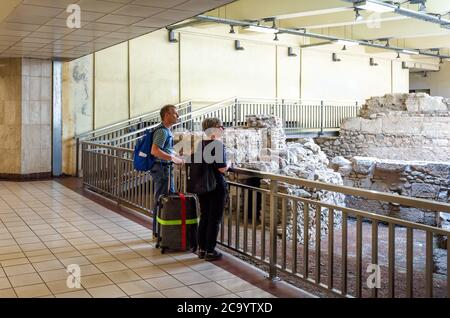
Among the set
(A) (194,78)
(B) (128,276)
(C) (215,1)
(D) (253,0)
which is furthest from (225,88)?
(B) (128,276)

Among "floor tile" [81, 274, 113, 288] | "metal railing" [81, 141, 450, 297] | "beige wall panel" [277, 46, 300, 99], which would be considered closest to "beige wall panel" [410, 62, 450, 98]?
"beige wall panel" [277, 46, 300, 99]

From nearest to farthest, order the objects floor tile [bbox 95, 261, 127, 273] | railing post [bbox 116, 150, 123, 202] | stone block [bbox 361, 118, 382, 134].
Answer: floor tile [bbox 95, 261, 127, 273] < railing post [bbox 116, 150, 123, 202] < stone block [bbox 361, 118, 382, 134]

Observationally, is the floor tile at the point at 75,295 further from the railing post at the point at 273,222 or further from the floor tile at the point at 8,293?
the railing post at the point at 273,222

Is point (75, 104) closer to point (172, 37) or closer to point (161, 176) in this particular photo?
point (172, 37)

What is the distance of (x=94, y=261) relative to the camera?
4746 mm

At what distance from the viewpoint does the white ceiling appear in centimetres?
612

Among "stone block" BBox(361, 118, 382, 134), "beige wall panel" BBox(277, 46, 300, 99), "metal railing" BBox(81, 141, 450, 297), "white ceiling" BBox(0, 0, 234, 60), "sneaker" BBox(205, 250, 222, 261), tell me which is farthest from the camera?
"beige wall panel" BBox(277, 46, 300, 99)

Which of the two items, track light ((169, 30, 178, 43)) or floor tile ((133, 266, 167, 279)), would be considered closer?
floor tile ((133, 266, 167, 279))

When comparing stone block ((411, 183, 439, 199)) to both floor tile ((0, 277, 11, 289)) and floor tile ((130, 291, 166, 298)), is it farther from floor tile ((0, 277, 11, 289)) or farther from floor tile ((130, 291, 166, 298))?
floor tile ((0, 277, 11, 289))

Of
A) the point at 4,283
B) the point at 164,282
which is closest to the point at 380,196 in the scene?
the point at 164,282

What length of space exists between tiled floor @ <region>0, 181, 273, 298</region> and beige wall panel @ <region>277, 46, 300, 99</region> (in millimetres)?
12358

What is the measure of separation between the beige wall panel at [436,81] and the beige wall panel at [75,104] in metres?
21.0

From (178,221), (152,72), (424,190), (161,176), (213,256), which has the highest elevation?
(152,72)

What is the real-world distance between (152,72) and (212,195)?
34.6 feet
